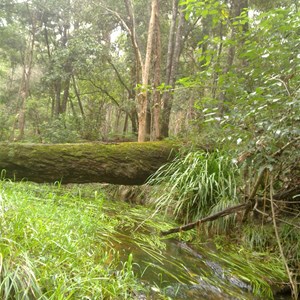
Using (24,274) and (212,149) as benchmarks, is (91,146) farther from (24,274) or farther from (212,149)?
(24,274)

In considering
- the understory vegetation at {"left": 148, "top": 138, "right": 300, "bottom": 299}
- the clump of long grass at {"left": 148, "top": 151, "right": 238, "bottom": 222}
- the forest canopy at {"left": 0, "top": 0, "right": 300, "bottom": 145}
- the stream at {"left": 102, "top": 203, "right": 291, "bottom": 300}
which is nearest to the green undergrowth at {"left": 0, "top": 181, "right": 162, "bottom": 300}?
the stream at {"left": 102, "top": 203, "right": 291, "bottom": 300}

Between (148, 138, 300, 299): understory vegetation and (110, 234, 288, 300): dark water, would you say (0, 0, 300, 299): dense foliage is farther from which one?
(110, 234, 288, 300): dark water

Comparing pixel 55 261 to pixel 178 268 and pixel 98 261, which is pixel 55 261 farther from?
pixel 178 268

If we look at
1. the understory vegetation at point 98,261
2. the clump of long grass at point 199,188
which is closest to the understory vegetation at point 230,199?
the clump of long grass at point 199,188

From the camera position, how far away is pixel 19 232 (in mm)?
1868

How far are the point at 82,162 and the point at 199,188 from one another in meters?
1.56

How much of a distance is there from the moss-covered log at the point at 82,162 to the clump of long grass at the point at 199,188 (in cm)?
51

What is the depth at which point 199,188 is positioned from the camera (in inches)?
152

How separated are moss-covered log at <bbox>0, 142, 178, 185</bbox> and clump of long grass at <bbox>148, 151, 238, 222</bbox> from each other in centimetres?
51

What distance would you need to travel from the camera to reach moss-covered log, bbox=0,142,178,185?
397 centimetres

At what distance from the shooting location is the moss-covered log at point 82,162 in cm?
397

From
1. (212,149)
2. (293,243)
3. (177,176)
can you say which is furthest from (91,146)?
(293,243)

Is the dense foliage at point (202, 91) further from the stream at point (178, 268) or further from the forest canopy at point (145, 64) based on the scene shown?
the stream at point (178, 268)

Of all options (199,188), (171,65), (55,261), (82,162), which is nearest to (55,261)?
(55,261)
